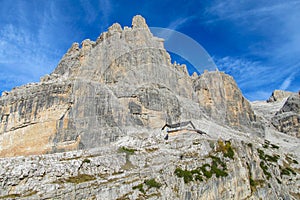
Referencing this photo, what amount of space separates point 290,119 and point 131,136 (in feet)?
287

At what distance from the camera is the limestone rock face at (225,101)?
330 feet

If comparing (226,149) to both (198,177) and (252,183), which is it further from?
(198,177)

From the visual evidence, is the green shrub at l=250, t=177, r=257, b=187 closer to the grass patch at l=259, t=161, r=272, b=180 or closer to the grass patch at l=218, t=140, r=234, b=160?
the grass patch at l=218, t=140, r=234, b=160

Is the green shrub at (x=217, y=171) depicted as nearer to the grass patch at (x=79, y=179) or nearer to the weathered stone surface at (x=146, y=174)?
the weathered stone surface at (x=146, y=174)

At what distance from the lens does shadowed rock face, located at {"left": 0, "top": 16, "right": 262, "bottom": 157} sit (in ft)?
188

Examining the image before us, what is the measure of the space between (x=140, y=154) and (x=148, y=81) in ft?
126

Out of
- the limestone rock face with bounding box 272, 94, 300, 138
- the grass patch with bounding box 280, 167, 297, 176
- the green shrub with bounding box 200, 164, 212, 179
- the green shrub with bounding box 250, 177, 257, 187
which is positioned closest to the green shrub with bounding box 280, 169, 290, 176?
the grass patch with bounding box 280, 167, 297, 176

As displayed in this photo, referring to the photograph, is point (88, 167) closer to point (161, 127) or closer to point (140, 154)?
point (140, 154)

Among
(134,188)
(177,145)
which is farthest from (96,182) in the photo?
(177,145)

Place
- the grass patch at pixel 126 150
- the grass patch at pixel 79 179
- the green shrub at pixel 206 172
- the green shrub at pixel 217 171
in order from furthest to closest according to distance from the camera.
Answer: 1. the grass patch at pixel 126 150
2. the green shrub at pixel 217 171
3. the green shrub at pixel 206 172
4. the grass patch at pixel 79 179

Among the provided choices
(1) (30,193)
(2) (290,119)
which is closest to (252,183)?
(1) (30,193)

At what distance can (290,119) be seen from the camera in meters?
114

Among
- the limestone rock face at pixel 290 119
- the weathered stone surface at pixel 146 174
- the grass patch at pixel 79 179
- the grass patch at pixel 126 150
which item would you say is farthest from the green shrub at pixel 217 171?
the limestone rock face at pixel 290 119

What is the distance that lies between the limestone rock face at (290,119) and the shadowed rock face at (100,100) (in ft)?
118
